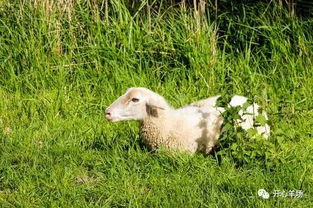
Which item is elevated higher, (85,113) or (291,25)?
(291,25)

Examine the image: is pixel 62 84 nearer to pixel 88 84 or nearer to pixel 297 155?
pixel 88 84

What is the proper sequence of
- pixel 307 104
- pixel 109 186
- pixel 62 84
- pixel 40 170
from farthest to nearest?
pixel 62 84, pixel 307 104, pixel 40 170, pixel 109 186

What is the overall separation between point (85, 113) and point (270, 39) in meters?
2.02

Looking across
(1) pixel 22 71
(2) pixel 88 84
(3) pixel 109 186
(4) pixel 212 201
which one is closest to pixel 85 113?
(2) pixel 88 84

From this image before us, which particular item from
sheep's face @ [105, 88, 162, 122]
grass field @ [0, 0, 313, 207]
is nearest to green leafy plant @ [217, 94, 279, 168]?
grass field @ [0, 0, 313, 207]

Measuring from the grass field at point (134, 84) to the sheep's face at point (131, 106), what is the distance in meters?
0.27

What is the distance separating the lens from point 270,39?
8.19 m

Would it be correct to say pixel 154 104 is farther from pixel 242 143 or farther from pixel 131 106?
pixel 242 143

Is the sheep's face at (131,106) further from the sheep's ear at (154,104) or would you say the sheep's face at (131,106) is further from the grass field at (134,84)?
the grass field at (134,84)

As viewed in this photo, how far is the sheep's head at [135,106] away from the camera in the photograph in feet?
21.0

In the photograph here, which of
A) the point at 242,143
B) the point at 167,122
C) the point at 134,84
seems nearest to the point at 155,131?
the point at 167,122

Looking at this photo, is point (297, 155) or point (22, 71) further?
point (22, 71)

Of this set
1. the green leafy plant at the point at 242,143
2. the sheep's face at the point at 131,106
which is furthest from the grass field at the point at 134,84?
the sheep's face at the point at 131,106

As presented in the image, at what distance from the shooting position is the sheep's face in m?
6.38
